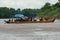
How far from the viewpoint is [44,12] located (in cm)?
15400

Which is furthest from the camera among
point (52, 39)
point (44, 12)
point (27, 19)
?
point (44, 12)

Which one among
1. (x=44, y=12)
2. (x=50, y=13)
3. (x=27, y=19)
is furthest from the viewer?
(x=44, y=12)

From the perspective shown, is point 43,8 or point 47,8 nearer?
point 47,8

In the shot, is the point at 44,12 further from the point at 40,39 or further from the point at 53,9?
the point at 40,39

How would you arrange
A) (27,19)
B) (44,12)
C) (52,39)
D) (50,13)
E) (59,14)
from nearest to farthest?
(52,39) < (27,19) < (59,14) < (50,13) < (44,12)

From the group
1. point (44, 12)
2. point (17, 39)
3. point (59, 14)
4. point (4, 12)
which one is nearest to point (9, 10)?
point (4, 12)

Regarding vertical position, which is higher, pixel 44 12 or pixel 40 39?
pixel 40 39

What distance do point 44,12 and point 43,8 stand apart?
666 centimetres

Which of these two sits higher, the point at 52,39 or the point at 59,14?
the point at 52,39

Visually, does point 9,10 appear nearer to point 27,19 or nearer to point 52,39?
point 27,19

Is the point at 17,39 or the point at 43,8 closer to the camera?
the point at 17,39

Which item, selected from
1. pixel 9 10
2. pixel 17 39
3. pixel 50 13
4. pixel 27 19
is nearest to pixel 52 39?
pixel 17 39

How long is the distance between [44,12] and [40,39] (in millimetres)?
132147

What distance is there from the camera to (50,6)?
150500mm
